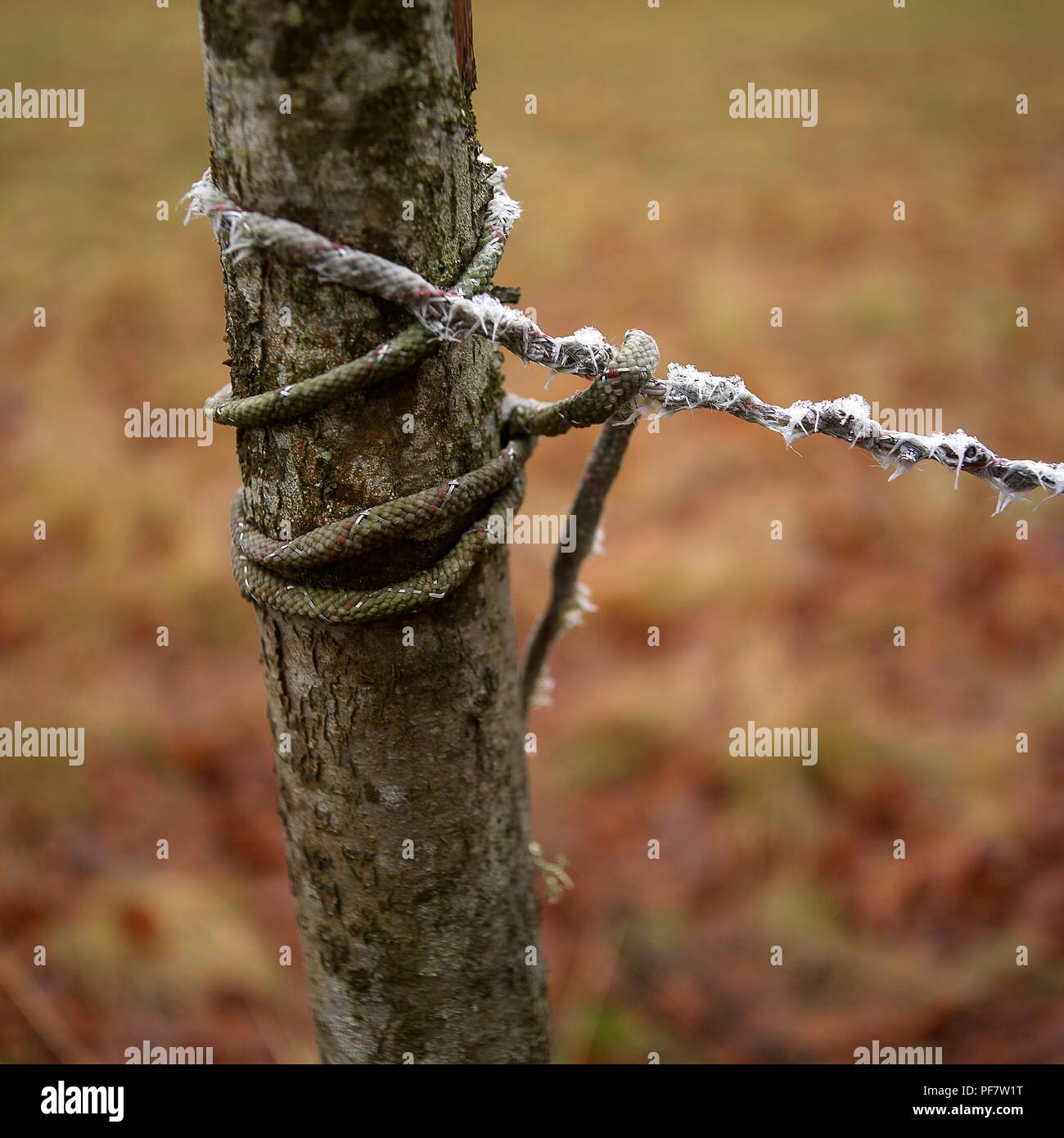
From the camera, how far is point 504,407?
892mm

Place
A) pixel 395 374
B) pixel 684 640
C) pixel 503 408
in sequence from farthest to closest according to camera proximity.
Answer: pixel 684 640
pixel 503 408
pixel 395 374

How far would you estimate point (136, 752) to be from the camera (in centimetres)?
281

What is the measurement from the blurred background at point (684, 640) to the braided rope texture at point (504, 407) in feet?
5.45

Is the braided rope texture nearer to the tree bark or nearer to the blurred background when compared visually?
the tree bark

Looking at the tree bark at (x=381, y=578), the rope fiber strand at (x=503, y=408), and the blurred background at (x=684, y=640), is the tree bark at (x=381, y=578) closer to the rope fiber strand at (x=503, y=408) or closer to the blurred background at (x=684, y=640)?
the rope fiber strand at (x=503, y=408)

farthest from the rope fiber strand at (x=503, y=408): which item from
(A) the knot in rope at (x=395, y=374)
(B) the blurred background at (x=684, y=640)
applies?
(B) the blurred background at (x=684, y=640)

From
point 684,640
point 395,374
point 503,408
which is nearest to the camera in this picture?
point 395,374

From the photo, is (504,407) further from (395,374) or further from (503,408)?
(395,374)

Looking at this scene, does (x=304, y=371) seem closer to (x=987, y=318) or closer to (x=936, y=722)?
(x=936, y=722)

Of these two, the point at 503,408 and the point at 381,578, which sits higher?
the point at 503,408

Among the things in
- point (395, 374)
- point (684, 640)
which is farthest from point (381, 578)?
point (684, 640)

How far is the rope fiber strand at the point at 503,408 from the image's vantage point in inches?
27.9

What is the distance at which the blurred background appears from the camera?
2195mm

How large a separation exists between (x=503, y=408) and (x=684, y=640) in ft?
8.13
